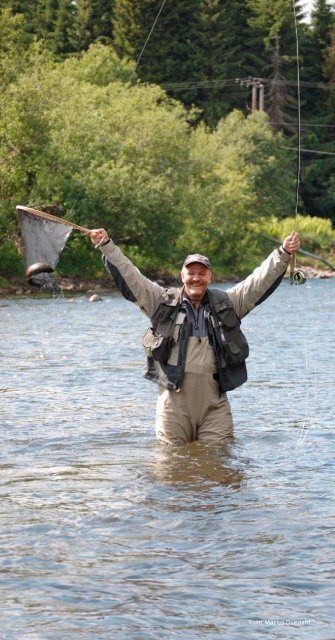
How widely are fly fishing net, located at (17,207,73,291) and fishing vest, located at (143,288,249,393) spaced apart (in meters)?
1.00

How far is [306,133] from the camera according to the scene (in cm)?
7719

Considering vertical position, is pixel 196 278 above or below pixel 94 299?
above

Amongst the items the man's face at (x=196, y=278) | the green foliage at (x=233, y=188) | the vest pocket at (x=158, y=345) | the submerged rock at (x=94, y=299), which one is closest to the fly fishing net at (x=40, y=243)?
the vest pocket at (x=158, y=345)

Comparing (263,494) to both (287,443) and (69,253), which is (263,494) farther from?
(69,253)

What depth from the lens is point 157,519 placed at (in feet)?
24.9

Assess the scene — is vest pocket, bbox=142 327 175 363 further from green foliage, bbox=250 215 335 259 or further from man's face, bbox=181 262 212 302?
green foliage, bbox=250 215 335 259

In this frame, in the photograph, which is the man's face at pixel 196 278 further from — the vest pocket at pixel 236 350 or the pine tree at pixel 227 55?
the pine tree at pixel 227 55

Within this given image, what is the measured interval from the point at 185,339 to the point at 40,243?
1.50m

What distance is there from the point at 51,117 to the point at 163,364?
32.4 meters

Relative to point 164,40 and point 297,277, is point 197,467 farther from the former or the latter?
point 164,40

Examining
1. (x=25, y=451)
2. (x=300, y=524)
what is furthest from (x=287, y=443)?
(x=300, y=524)

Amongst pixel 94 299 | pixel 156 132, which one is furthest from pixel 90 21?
pixel 94 299

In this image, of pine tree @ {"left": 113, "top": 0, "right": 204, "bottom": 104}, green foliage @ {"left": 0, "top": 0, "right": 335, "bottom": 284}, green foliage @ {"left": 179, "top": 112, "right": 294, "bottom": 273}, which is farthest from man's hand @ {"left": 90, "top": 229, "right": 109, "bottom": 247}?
pine tree @ {"left": 113, "top": 0, "right": 204, "bottom": 104}

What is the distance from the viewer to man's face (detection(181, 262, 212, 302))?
338 inches
